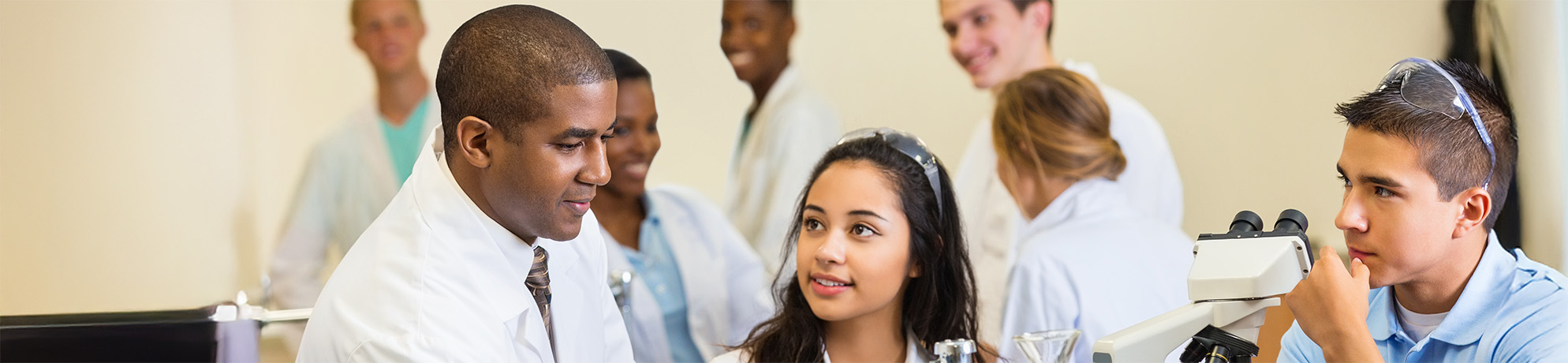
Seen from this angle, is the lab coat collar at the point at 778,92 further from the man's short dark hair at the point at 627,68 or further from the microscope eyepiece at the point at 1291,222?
the microscope eyepiece at the point at 1291,222

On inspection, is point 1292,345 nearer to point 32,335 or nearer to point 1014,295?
point 1014,295

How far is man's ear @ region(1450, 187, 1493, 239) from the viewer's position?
1.47 metres

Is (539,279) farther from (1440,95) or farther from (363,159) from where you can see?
(363,159)

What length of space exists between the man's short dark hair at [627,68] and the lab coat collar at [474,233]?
4.36 ft

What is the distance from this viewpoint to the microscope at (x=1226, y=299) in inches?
48.0

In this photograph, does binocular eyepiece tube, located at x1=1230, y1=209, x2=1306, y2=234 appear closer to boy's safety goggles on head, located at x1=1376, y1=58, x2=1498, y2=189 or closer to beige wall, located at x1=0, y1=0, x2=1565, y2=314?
boy's safety goggles on head, located at x1=1376, y1=58, x2=1498, y2=189

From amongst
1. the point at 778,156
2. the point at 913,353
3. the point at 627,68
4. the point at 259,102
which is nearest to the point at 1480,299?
the point at 913,353

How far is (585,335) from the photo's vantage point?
1.75 meters

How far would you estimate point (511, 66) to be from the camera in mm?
1446

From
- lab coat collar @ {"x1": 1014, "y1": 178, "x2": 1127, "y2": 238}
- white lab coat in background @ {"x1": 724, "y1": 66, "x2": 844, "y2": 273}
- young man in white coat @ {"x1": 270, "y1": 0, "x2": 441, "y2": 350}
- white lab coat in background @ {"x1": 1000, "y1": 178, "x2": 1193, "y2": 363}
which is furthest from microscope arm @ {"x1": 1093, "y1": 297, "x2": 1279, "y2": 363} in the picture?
young man in white coat @ {"x1": 270, "y1": 0, "x2": 441, "y2": 350}

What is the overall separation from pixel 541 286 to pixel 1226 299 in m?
0.98

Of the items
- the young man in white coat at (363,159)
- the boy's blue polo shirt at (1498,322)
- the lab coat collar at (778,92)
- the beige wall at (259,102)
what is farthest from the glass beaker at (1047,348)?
the young man in white coat at (363,159)

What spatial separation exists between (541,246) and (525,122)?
0.99 ft

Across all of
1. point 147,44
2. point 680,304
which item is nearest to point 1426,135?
point 680,304
